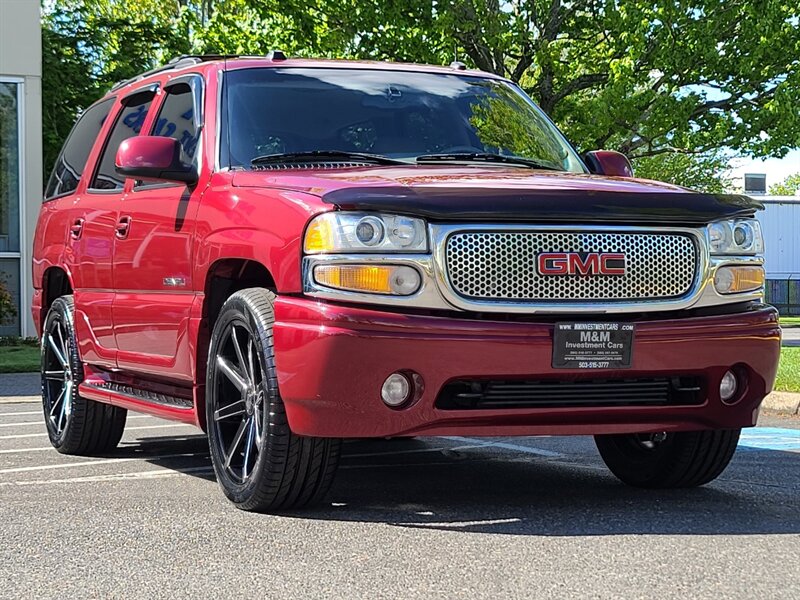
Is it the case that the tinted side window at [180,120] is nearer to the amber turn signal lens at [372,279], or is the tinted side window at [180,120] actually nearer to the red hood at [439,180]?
the red hood at [439,180]

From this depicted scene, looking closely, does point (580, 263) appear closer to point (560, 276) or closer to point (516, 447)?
point (560, 276)

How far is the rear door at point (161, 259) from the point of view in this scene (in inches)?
248

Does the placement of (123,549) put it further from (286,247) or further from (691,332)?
(691,332)

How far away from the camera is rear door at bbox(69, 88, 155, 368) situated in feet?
23.7

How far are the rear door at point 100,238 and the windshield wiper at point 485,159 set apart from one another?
68.8 inches

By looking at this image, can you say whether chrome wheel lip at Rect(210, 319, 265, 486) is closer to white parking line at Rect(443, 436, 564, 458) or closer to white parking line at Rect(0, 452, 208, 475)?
white parking line at Rect(0, 452, 208, 475)


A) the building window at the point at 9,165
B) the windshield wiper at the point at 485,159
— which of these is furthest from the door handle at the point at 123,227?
the building window at the point at 9,165

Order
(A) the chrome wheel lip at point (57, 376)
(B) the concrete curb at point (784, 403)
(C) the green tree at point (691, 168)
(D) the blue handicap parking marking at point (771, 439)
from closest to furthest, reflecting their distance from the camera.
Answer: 1. (A) the chrome wheel lip at point (57, 376)
2. (D) the blue handicap parking marking at point (771, 439)
3. (B) the concrete curb at point (784, 403)
4. (C) the green tree at point (691, 168)

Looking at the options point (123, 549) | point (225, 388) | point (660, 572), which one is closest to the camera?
point (660, 572)

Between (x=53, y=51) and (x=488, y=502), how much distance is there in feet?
77.4

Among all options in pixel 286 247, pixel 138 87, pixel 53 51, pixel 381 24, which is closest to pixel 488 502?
pixel 286 247

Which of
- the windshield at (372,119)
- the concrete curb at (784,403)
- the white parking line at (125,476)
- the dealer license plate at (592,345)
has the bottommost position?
the concrete curb at (784,403)

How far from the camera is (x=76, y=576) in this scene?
4.51m

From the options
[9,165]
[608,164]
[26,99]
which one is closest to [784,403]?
[608,164]
